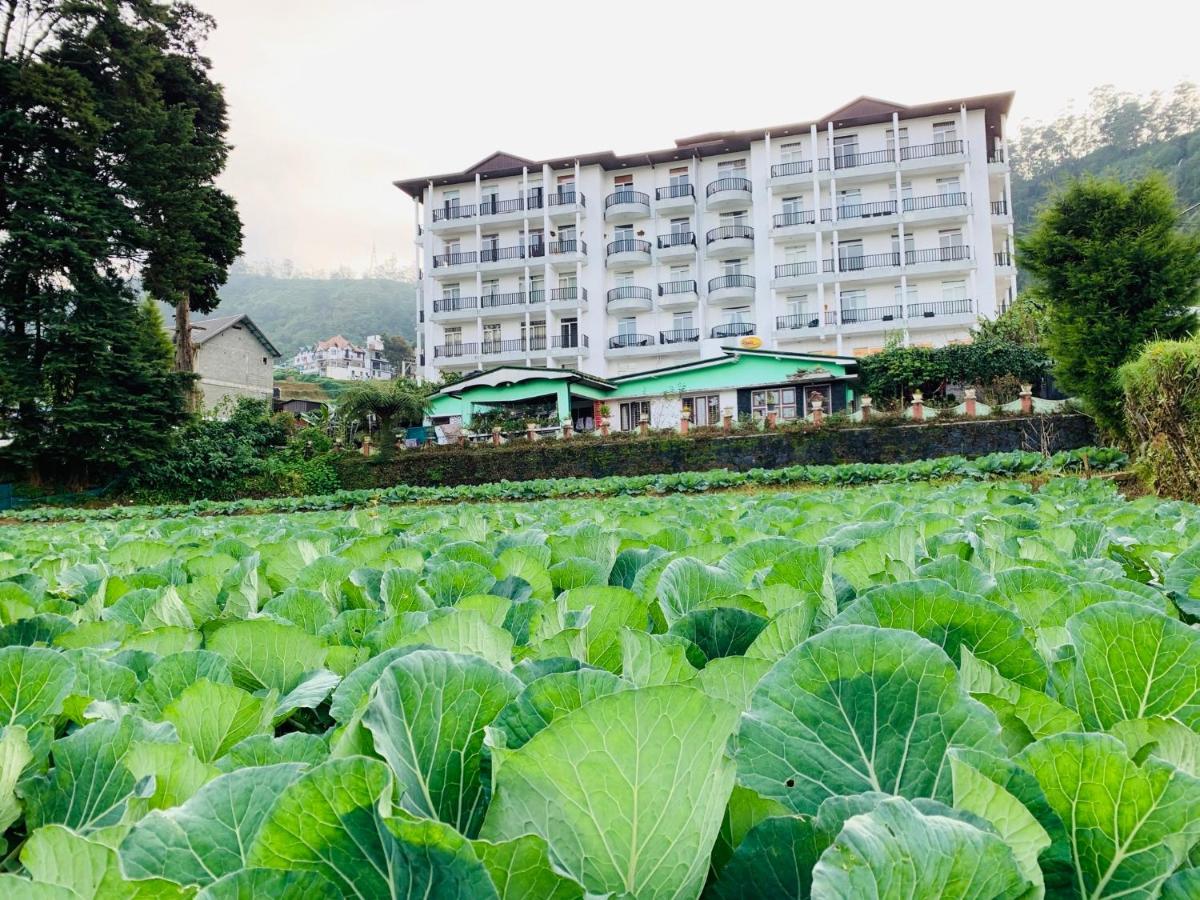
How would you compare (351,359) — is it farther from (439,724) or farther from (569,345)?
(439,724)

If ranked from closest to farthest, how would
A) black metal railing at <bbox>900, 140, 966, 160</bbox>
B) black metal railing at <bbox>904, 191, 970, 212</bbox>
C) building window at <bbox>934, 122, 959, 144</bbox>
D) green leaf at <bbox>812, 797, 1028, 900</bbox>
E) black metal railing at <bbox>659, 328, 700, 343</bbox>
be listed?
green leaf at <bbox>812, 797, 1028, 900</bbox>, black metal railing at <bbox>904, 191, 970, 212</bbox>, black metal railing at <bbox>900, 140, 966, 160</bbox>, building window at <bbox>934, 122, 959, 144</bbox>, black metal railing at <bbox>659, 328, 700, 343</bbox>

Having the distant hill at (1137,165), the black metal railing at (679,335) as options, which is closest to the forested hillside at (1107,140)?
the distant hill at (1137,165)

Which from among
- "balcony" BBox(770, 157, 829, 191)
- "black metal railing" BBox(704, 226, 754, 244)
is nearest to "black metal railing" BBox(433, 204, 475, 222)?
"black metal railing" BBox(704, 226, 754, 244)

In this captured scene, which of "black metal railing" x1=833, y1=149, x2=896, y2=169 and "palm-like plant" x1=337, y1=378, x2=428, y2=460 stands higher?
"black metal railing" x1=833, y1=149, x2=896, y2=169

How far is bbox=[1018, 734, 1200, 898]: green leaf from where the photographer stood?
469 mm

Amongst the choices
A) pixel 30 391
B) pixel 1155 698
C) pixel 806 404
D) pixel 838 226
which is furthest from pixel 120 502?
pixel 838 226

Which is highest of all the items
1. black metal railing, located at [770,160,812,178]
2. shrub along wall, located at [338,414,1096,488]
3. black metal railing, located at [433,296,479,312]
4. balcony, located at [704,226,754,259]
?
black metal railing, located at [770,160,812,178]

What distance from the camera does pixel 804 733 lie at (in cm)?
56

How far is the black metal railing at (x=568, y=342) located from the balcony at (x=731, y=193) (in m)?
10.2

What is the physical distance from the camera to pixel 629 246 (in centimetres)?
4006

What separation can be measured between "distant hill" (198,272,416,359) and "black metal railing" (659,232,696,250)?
2488 inches

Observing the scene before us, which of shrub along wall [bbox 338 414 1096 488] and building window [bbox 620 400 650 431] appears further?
building window [bbox 620 400 650 431]

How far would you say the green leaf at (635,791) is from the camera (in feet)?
1.48

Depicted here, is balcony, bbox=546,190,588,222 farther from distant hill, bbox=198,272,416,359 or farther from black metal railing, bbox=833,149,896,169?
distant hill, bbox=198,272,416,359
